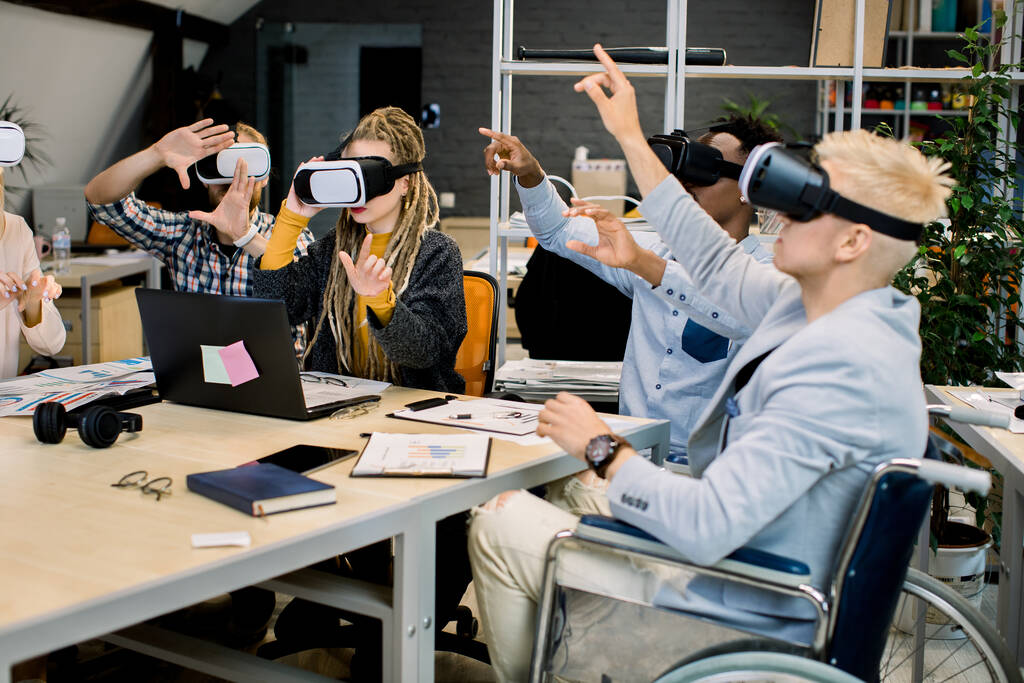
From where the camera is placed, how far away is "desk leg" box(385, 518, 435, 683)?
4.58 ft

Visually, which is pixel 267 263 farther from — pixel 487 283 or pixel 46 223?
pixel 46 223

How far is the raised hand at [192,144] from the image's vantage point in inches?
90.4

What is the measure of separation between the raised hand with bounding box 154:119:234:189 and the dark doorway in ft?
19.5

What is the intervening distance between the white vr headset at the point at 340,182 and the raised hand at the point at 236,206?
260mm

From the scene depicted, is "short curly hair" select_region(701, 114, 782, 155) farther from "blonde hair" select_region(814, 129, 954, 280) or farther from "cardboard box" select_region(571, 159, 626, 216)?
"cardboard box" select_region(571, 159, 626, 216)

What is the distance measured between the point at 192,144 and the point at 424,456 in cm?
114

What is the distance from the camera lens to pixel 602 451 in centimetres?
137

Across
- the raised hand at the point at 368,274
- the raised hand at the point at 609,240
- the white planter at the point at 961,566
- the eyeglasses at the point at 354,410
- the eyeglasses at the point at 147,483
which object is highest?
the raised hand at the point at 609,240

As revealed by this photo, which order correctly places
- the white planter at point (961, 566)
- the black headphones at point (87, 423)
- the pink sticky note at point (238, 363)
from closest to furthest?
the black headphones at point (87, 423) → the pink sticky note at point (238, 363) → the white planter at point (961, 566)

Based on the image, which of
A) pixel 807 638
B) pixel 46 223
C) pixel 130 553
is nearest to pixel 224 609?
pixel 130 553

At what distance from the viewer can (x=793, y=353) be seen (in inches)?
49.5

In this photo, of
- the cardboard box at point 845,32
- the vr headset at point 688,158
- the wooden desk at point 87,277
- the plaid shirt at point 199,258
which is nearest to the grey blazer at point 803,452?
the vr headset at point 688,158

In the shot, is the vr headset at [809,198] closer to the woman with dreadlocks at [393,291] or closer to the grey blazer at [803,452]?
the grey blazer at [803,452]

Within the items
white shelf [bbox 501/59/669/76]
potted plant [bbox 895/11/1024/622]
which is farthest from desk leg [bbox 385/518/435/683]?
white shelf [bbox 501/59/669/76]
